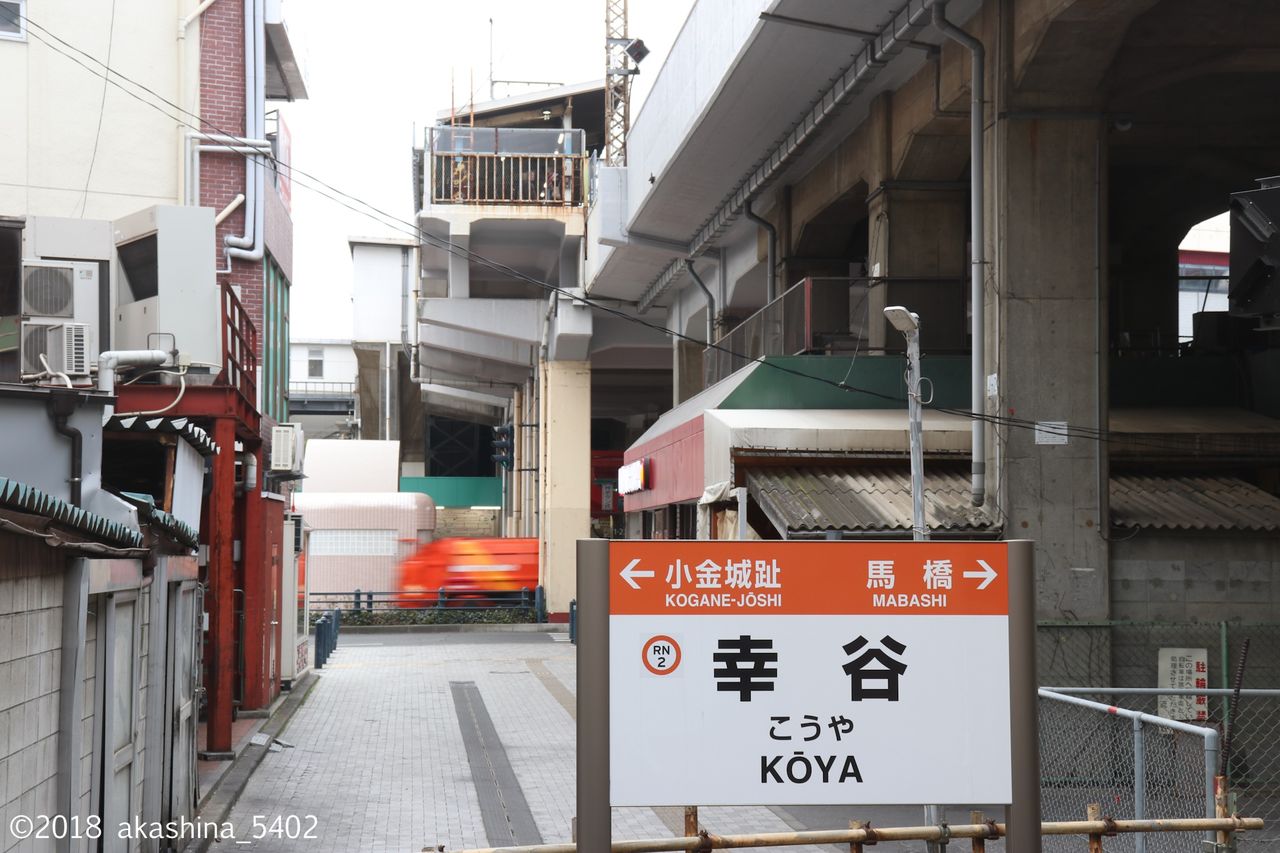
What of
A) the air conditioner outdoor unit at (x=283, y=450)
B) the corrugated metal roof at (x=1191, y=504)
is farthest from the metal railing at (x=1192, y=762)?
the air conditioner outdoor unit at (x=283, y=450)

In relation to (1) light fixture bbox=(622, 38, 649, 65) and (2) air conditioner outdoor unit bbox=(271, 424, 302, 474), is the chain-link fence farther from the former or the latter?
(1) light fixture bbox=(622, 38, 649, 65)

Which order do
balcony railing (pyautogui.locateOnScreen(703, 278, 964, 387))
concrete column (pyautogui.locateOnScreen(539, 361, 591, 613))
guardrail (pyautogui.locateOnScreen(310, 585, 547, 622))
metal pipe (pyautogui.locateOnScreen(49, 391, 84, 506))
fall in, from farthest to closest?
1. guardrail (pyautogui.locateOnScreen(310, 585, 547, 622))
2. concrete column (pyautogui.locateOnScreen(539, 361, 591, 613))
3. balcony railing (pyautogui.locateOnScreen(703, 278, 964, 387))
4. metal pipe (pyautogui.locateOnScreen(49, 391, 84, 506))

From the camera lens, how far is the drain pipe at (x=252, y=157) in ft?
82.5

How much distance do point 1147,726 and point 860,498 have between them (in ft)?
12.2

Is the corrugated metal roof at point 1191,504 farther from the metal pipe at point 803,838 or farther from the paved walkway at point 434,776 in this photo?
the metal pipe at point 803,838

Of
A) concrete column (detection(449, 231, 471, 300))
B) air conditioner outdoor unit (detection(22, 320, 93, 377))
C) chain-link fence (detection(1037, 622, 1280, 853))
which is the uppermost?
concrete column (detection(449, 231, 471, 300))

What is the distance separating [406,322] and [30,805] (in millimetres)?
56747

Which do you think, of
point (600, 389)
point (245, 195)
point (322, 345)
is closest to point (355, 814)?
point (245, 195)

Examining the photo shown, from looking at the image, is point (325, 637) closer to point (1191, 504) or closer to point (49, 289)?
point (49, 289)

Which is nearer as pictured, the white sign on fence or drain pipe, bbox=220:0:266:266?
the white sign on fence

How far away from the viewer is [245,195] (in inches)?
992

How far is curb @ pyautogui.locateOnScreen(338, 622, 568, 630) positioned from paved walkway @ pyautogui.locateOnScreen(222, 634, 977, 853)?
451 inches

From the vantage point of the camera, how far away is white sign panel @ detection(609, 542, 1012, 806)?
18.9 ft

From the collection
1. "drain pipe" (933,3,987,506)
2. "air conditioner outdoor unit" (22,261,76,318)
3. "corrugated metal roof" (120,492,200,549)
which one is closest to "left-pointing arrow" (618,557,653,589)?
"corrugated metal roof" (120,492,200,549)
